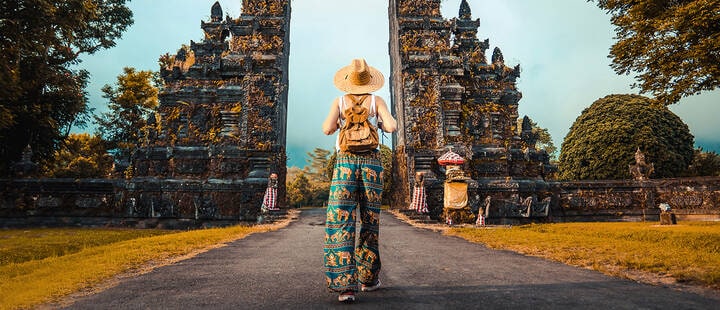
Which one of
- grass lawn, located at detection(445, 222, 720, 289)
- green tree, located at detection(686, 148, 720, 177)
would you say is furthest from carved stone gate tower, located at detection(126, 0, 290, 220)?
green tree, located at detection(686, 148, 720, 177)

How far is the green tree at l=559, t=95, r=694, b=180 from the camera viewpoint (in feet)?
71.4

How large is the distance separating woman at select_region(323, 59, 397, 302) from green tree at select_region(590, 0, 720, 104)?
21.1 feet

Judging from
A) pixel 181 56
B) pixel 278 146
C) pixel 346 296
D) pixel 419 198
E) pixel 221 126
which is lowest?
pixel 346 296

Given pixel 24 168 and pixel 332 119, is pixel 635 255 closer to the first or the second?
pixel 332 119

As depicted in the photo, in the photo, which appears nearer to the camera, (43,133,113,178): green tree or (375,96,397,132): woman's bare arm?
(375,96,397,132): woman's bare arm

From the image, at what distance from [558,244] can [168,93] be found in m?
18.0

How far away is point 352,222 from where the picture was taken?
132 inches

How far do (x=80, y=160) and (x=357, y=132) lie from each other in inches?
1023

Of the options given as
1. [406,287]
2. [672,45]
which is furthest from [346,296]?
[672,45]

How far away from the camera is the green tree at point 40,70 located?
1070 centimetres

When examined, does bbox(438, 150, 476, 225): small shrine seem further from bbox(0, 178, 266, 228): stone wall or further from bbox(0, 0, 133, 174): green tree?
bbox(0, 0, 133, 174): green tree

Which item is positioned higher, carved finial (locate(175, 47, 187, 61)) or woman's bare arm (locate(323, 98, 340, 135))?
carved finial (locate(175, 47, 187, 61))

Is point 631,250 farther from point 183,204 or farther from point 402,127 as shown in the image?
point 183,204

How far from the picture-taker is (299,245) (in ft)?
23.5
